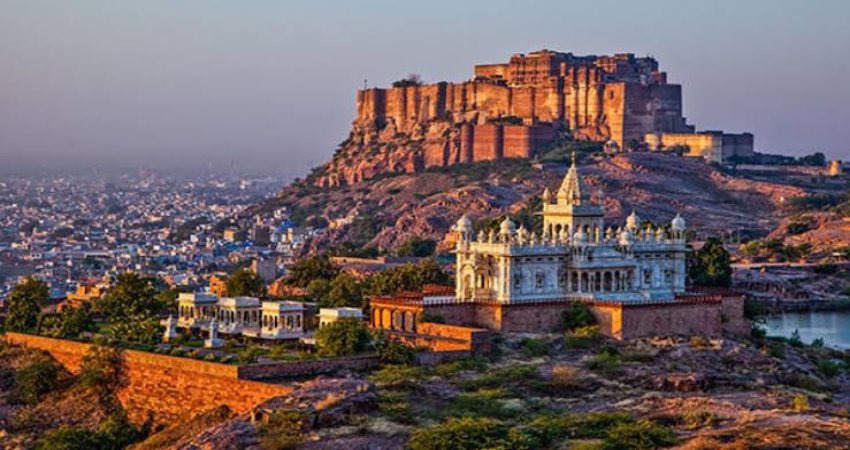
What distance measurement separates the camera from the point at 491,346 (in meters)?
43.1

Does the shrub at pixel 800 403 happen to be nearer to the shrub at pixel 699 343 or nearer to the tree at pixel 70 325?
the shrub at pixel 699 343

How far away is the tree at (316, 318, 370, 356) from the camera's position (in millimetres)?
41688

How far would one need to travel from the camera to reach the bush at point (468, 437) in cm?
Answer: 3256

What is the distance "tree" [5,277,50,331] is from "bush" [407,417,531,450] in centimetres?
2088

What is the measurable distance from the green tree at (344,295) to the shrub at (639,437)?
63.0ft

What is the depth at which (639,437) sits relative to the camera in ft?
108

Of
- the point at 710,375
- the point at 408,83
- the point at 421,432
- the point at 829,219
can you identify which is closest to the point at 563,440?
the point at 421,432

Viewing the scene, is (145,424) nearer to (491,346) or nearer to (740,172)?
(491,346)

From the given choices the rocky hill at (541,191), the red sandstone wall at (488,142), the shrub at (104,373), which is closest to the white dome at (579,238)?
the shrub at (104,373)

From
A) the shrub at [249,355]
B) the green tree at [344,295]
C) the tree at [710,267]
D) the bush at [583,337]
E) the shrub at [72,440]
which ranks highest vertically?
the tree at [710,267]

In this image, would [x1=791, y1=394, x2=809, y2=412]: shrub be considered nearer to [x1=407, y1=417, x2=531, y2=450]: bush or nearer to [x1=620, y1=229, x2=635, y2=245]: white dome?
[x1=407, y1=417, x2=531, y2=450]: bush

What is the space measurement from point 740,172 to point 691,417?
7630 centimetres

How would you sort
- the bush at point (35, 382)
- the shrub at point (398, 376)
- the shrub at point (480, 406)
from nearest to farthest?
the shrub at point (480, 406) < the shrub at point (398, 376) < the bush at point (35, 382)

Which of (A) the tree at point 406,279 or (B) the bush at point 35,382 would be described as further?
(A) the tree at point 406,279
